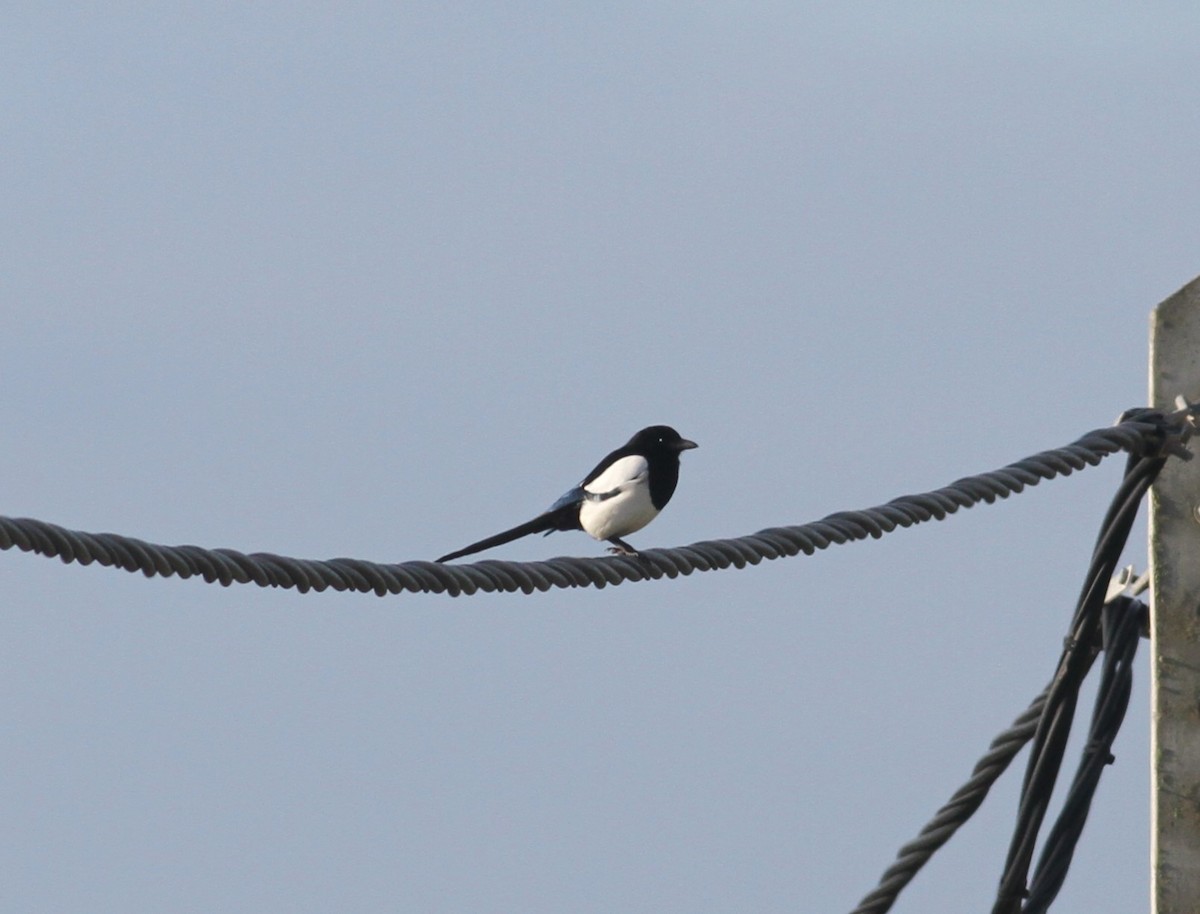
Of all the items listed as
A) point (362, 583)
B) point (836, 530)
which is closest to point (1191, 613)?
point (836, 530)

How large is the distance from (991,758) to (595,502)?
10.5 ft

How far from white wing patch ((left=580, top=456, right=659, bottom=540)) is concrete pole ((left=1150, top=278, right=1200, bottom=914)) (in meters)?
3.22

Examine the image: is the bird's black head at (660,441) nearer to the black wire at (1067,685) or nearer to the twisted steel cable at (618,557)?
the twisted steel cable at (618,557)

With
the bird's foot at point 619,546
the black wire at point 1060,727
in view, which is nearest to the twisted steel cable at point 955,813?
the black wire at point 1060,727

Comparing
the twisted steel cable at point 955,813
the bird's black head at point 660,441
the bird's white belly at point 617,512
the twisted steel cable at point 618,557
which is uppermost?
the bird's black head at point 660,441

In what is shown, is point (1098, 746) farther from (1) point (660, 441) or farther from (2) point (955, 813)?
(1) point (660, 441)

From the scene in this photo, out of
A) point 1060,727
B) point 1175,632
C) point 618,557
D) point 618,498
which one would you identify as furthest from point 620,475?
point 1175,632

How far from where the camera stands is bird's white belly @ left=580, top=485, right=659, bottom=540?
28.8 ft

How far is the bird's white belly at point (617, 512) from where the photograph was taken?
8.78 metres

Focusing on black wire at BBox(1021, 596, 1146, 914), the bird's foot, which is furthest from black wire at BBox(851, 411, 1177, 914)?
the bird's foot

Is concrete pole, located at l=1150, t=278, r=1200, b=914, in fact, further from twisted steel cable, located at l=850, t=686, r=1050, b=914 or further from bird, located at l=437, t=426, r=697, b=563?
bird, located at l=437, t=426, r=697, b=563

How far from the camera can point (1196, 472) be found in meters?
5.78

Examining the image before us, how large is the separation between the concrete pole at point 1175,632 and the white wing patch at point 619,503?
322cm

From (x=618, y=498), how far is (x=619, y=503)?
0.02 m
